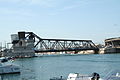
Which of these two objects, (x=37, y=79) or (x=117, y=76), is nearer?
(x=117, y=76)

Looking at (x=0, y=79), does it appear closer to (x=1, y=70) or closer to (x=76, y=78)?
(x=1, y=70)

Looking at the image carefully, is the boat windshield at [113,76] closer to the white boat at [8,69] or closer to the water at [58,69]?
the water at [58,69]

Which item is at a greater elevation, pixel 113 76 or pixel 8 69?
pixel 113 76

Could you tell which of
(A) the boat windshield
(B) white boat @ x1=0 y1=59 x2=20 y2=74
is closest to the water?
(B) white boat @ x1=0 y1=59 x2=20 y2=74

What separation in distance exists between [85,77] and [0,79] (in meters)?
33.9

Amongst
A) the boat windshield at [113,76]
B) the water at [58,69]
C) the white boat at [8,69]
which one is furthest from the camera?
the white boat at [8,69]

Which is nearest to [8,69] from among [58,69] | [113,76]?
[58,69]

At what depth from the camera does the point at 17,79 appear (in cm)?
6388

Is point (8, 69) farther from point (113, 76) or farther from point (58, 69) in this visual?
point (113, 76)

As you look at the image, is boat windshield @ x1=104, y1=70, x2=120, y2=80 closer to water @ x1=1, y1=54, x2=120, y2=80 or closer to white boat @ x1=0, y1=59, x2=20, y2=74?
water @ x1=1, y1=54, x2=120, y2=80

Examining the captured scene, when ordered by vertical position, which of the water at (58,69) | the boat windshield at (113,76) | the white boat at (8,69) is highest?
the boat windshield at (113,76)

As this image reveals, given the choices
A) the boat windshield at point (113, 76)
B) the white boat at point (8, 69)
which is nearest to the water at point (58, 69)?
the white boat at point (8, 69)

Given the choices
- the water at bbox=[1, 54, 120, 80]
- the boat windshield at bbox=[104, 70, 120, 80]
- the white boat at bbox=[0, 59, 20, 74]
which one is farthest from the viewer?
the white boat at bbox=[0, 59, 20, 74]

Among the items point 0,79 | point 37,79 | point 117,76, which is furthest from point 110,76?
point 0,79
